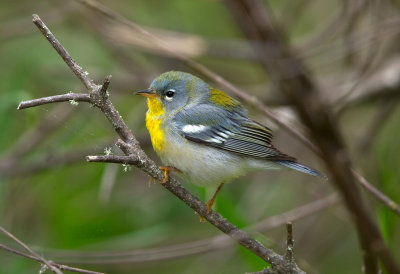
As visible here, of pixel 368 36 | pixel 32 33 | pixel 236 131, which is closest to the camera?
pixel 236 131

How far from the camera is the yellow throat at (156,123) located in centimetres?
326

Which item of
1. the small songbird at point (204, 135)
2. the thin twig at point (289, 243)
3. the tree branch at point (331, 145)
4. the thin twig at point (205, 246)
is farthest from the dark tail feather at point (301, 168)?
the tree branch at point (331, 145)

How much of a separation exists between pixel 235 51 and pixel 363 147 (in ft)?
3.90

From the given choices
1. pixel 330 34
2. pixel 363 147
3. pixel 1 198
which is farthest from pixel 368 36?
pixel 1 198

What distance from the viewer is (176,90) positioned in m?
3.64

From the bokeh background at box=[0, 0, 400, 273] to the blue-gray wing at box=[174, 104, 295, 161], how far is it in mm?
322

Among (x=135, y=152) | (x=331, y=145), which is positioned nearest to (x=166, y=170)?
(x=135, y=152)

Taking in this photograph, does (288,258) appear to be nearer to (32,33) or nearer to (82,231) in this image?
(82,231)

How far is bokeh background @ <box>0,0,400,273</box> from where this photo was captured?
381 cm

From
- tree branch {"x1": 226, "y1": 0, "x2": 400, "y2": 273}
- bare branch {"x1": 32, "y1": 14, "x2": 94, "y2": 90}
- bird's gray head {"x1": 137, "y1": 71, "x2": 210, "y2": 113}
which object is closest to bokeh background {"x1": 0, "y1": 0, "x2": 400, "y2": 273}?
bird's gray head {"x1": 137, "y1": 71, "x2": 210, "y2": 113}

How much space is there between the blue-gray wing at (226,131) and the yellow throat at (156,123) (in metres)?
0.12

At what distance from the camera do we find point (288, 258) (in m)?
2.14

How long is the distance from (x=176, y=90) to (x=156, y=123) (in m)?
0.34

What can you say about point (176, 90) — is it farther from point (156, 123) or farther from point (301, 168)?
point (301, 168)
